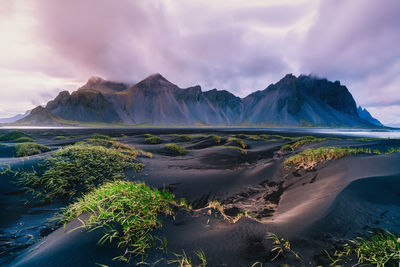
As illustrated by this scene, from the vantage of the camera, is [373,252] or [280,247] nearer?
[373,252]

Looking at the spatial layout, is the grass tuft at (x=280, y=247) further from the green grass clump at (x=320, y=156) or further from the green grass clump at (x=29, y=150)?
the green grass clump at (x=29, y=150)

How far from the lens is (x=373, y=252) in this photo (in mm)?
2604

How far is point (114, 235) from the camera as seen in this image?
308cm

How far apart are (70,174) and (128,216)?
5.52 metres

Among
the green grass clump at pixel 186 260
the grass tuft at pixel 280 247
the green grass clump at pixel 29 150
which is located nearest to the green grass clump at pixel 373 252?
the grass tuft at pixel 280 247

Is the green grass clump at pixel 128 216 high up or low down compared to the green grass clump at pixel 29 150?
up

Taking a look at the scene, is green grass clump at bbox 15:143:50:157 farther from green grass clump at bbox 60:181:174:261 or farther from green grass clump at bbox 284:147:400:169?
green grass clump at bbox 284:147:400:169

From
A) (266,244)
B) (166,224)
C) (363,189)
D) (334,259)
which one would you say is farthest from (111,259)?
(363,189)

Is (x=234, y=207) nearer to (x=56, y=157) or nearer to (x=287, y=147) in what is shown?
(x=56, y=157)

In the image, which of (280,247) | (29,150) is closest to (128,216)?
(280,247)

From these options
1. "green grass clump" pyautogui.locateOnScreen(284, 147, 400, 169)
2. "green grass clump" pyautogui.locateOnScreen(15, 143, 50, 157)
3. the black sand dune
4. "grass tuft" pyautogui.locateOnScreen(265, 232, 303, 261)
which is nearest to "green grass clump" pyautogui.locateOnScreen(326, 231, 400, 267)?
the black sand dune

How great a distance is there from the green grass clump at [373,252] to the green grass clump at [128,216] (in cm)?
343

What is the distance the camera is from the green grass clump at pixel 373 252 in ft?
7.93

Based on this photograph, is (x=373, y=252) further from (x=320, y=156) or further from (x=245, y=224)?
(x=320, y=156)
